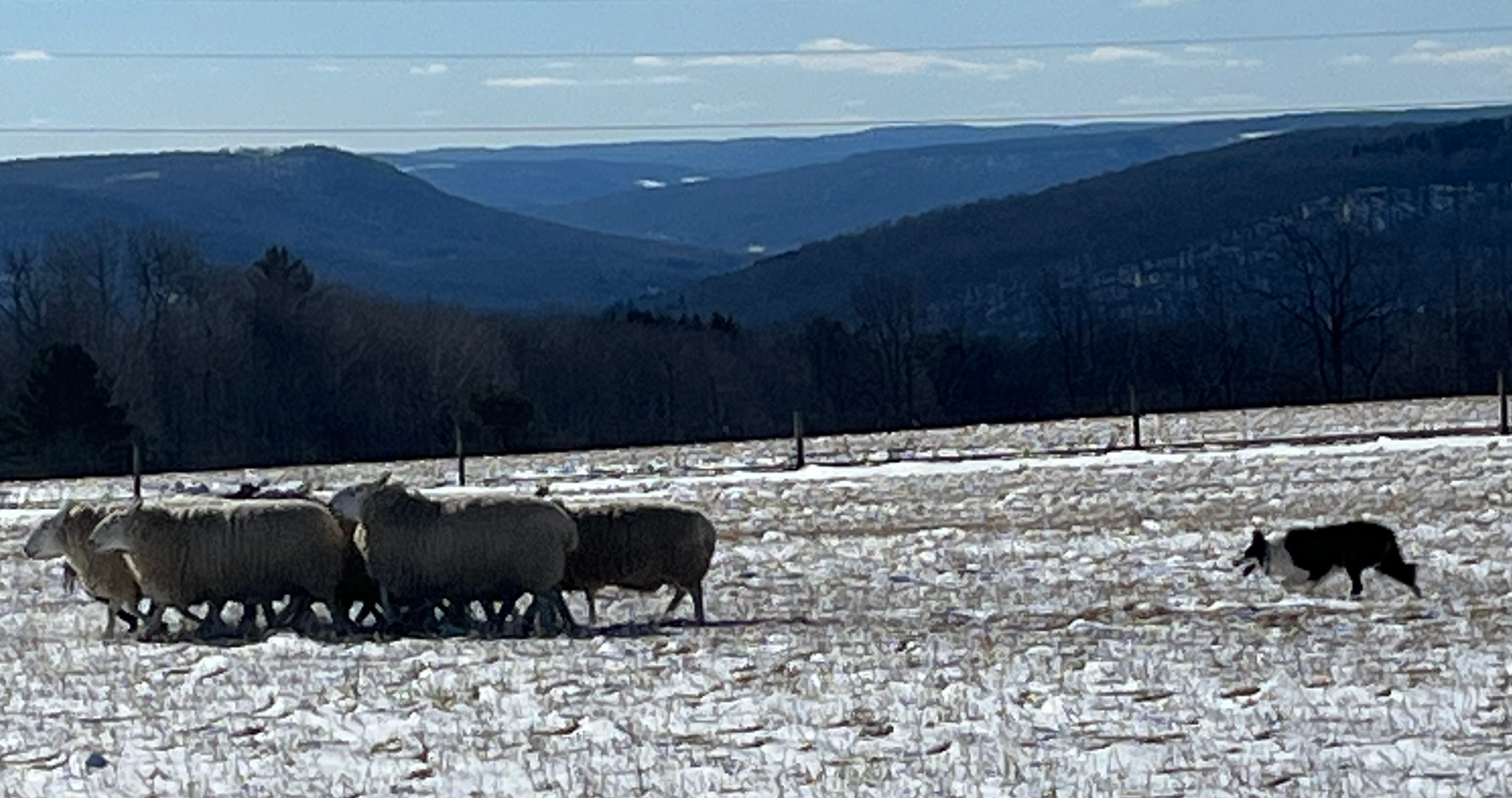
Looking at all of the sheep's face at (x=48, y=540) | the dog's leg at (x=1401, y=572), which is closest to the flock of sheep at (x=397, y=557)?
the sheep's face at (x=48, y=540)

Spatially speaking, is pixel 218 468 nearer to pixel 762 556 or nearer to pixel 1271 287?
pixel 762 556

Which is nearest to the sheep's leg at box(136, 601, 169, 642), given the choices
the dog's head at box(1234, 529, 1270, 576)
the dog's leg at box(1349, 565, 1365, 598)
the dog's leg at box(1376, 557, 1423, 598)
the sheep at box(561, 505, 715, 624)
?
the sheep at box(561, 505, 715, 624)

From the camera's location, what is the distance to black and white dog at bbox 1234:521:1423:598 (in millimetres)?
19781

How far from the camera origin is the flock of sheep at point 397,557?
61.7 ft

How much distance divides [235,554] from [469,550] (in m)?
1.91

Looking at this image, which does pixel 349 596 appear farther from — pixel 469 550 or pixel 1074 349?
pixel 1074 349

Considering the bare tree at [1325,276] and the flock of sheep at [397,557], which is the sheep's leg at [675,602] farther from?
the bare tree at [1325,276]

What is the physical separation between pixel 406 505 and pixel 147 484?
2408cm

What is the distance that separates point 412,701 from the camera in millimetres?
13797

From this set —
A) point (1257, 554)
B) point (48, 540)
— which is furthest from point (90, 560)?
point (1257, 554)

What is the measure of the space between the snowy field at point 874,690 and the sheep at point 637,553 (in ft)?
1.87

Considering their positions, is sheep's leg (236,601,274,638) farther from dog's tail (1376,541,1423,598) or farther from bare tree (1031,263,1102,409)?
bare tree (1031,263,1102,409)

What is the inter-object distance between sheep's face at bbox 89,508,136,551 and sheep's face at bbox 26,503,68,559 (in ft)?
5.38

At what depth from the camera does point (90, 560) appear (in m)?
20.5
